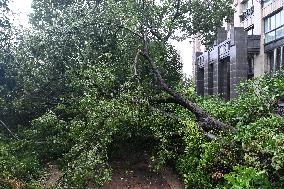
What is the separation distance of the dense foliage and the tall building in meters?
3.70

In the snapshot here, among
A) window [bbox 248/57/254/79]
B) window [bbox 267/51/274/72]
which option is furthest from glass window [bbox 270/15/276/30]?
window [bbox 248/57/254/79]

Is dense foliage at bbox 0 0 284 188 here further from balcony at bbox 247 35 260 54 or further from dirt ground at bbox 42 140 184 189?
balcony at bbox 247 35 260 54

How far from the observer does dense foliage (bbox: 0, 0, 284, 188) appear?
300 inches

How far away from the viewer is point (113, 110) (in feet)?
33.5

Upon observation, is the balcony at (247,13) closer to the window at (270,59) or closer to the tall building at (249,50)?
the tall building at (249,50)

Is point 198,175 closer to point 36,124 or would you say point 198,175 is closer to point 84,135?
point 84,135

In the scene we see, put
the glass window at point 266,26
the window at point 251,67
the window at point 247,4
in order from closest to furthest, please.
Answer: the glass window at point 266,26, the window at point 251,67, the window at point 247,4

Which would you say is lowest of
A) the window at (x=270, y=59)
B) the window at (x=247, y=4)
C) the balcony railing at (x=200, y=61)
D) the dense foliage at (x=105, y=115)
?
the dense foliage at (x=105, y=115)

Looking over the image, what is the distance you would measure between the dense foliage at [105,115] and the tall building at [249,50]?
370 cm

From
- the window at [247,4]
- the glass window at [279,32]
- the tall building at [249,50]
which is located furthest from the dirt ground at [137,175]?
the window at [247,4]

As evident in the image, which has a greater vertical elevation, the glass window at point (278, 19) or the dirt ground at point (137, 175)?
the glass window at point (278, 19)

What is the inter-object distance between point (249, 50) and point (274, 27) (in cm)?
181

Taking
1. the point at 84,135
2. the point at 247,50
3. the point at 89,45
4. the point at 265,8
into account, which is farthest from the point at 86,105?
the point at 265,8

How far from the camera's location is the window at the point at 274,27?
730 inches
